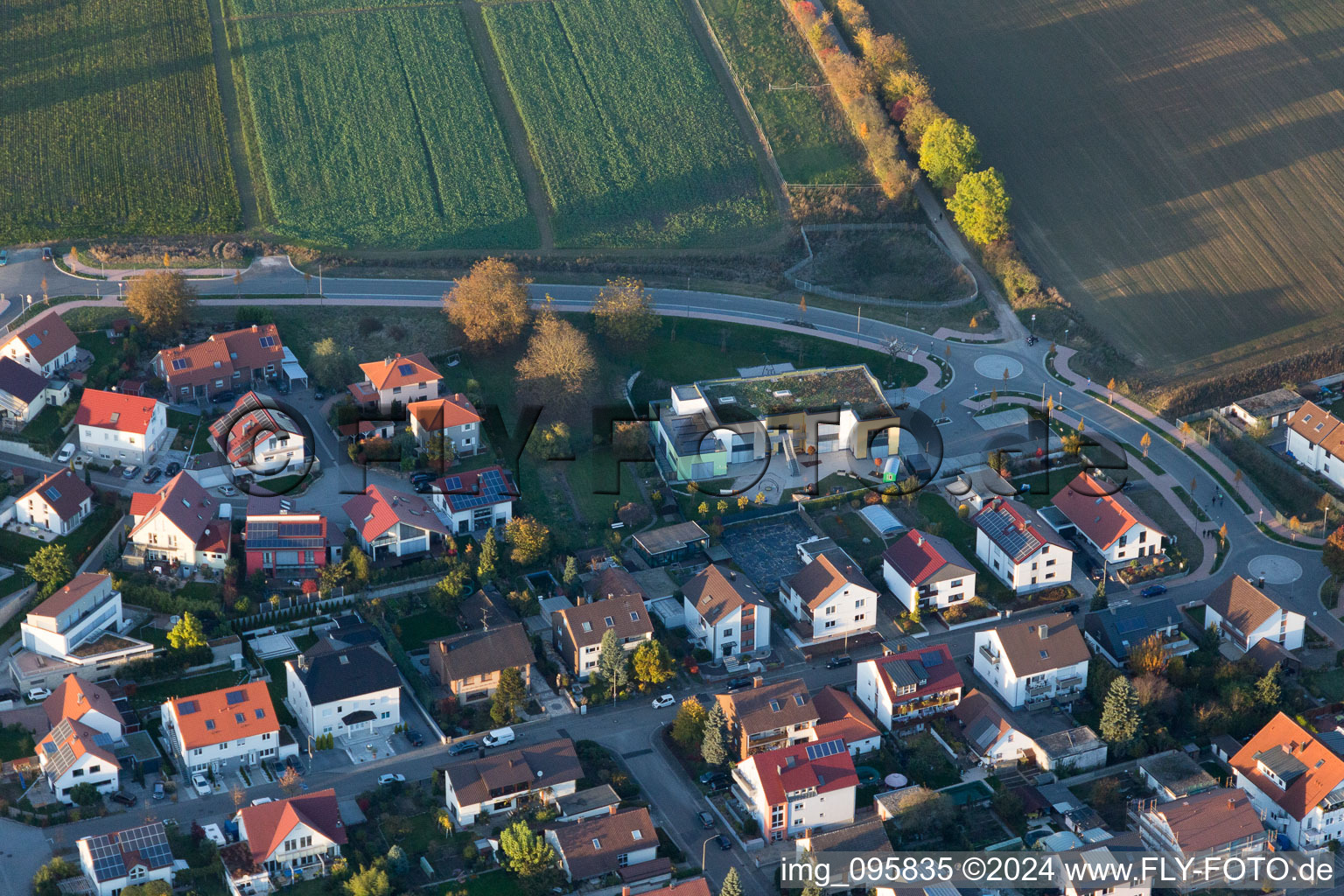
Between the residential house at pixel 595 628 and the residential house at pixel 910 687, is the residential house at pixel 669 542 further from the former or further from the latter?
the residential house at pixel 910 687

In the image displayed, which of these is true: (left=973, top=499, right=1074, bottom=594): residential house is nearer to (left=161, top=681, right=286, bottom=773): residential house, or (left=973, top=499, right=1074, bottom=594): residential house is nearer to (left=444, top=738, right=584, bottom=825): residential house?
(left=444, top=738, right=584, bottom=825): residential house

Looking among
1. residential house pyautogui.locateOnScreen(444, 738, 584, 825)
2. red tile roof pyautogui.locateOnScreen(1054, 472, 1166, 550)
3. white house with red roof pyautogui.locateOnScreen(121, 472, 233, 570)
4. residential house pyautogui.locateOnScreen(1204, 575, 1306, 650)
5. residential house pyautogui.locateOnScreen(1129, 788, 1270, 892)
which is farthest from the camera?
red tile roof pyautogui.locateOnScreen(1054, 472, 1166, 550)

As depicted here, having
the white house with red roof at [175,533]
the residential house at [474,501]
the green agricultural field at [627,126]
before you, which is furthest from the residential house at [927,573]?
the white house with red roof at [175,533]

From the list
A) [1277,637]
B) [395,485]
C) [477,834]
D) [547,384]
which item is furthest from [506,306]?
[1277,637]

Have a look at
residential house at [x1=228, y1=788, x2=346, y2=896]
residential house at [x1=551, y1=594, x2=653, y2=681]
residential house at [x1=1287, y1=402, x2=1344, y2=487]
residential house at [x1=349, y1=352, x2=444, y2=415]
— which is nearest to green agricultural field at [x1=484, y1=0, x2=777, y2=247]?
residential house at [x1=349, y1=352, x2=444, y2=415]

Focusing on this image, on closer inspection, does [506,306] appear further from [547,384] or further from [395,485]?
[395,485]
